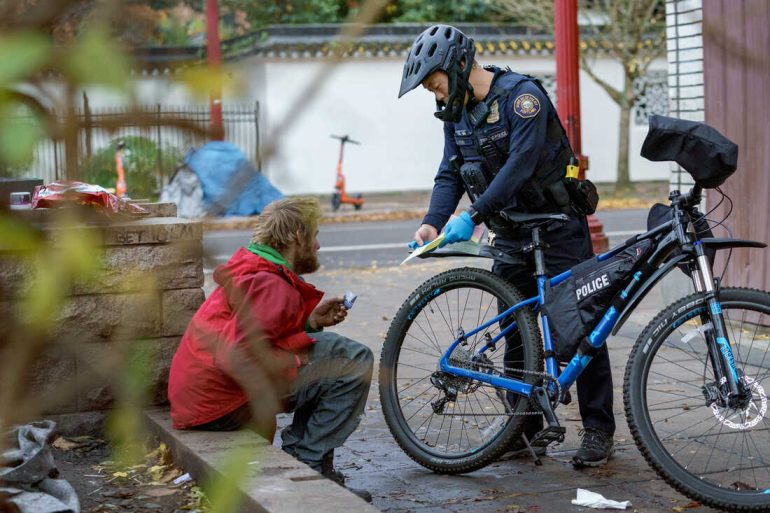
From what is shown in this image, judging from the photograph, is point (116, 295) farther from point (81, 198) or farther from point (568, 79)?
point (568, 79)

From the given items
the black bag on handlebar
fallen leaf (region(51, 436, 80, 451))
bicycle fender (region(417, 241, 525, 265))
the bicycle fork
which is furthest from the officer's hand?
fallen leaf (region(51, 436, 80, 451))

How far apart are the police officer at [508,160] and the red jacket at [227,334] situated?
65 centimetres

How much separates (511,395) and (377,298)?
212 inches

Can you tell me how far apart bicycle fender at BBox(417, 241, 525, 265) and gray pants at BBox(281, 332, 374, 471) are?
49 centimetres

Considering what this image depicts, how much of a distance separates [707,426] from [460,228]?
1.29m

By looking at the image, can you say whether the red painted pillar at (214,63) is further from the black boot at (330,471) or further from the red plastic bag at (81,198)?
the black boot at (330,471)

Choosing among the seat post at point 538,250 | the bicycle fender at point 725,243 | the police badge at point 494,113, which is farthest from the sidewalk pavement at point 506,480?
the police badge at point 494,113

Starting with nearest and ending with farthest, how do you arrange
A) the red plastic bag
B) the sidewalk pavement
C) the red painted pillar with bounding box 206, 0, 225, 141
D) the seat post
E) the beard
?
the red painted pillar with bounding box 206, 0, 225, 141 < the red plastic bag < the sidewalk pavement < the beard < the seat post

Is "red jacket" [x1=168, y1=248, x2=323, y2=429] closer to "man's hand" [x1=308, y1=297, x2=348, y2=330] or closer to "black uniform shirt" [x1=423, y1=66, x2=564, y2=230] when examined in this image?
"man's hand" [x1=308, y1=297, x2=348, y2=330]

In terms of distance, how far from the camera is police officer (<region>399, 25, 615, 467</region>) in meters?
4.25

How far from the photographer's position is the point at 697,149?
3.96 m

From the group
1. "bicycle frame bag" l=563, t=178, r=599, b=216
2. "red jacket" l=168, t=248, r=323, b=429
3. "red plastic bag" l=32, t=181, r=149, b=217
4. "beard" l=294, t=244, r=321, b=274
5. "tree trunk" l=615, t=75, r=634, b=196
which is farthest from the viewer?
"tree trunk" l=615, t=75, r=634, b=196

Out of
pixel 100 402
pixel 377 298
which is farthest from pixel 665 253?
pixel 377 298

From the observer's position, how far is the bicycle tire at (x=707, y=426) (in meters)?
3.76
